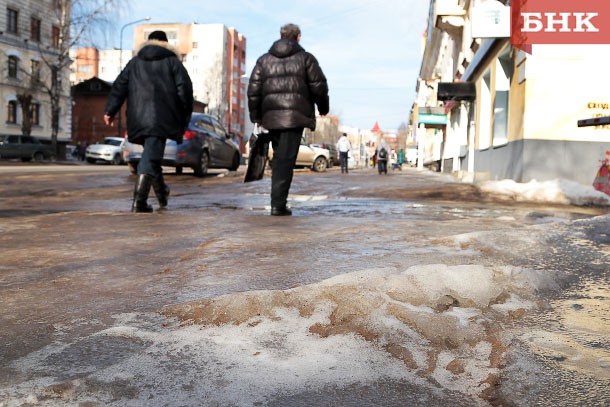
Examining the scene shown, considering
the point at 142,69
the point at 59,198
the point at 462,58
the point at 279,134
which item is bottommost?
the point at 59,198

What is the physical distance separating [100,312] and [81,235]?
211 centimetres

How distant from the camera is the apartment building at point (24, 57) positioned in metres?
38.2

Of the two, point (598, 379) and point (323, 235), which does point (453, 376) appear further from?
point (323, 235)

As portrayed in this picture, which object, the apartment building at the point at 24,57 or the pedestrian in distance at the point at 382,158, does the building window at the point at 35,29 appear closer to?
the apartment building at the point at 24,57

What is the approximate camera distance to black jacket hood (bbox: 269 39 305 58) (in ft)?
18.3

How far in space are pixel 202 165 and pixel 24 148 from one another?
72.7ft

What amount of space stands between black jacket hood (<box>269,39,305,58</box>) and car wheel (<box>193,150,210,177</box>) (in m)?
8.44

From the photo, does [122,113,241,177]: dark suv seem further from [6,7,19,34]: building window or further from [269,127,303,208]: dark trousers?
[6,7,19,34]: building window

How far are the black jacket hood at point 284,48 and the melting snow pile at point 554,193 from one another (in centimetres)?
424

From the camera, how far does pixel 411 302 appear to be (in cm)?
204

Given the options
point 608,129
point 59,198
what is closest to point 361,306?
point 59,198

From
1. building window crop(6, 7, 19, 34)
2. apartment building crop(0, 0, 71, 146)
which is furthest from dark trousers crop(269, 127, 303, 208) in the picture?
building window crop(6, 7, 19, 34)

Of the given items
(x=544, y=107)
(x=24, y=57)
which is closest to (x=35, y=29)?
(x=24, y=57)

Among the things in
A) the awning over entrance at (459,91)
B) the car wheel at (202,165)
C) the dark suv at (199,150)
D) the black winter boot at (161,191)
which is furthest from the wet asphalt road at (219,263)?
the awning over entrance at (459,91)
